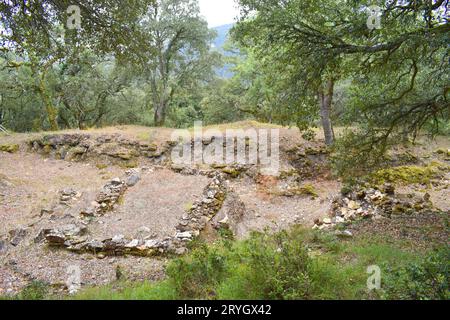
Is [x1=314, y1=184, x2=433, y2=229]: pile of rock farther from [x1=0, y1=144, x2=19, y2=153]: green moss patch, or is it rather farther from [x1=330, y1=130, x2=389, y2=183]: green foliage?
[x1=0, y1=144, x2=19, y2=153]: green moss patch

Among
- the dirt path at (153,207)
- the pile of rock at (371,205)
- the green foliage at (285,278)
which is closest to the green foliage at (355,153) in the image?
the pile of rock at (371,205)

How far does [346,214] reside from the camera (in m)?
10.4

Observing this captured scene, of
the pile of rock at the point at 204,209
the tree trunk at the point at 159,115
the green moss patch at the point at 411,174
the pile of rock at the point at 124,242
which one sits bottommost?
the pile of rock at the point at 124,242

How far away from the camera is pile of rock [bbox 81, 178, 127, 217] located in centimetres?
1084

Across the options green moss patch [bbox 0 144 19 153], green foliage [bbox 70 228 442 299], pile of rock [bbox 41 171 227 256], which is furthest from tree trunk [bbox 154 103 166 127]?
green foliage [bbox 70 228 442 299]

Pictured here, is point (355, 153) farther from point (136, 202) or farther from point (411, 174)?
point (136, 202)

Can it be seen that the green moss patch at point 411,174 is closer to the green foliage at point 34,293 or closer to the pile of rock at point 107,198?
the pile of rock at point 107,198

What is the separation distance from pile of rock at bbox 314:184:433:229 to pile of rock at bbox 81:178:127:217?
704 cm

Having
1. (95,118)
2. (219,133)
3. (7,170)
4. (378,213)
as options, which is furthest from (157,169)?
(95,118)

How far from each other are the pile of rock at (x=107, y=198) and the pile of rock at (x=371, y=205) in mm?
7036

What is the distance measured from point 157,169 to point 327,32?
10.5 m

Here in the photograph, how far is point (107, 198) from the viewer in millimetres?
11523

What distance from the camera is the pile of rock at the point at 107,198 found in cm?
1084

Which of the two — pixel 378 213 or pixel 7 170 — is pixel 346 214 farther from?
pixel 7 170
